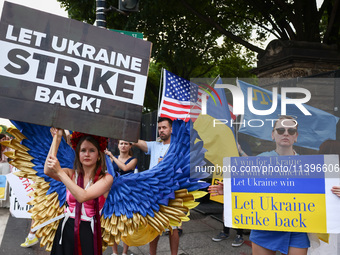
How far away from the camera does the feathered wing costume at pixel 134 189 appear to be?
122 inches

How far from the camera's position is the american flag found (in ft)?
24.5

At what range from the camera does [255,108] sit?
181 inches

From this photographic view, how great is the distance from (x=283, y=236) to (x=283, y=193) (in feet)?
1.18

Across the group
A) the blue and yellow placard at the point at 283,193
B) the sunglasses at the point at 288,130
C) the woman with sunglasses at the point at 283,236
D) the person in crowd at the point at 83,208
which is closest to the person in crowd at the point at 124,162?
the person in crowd at the point at 83,208

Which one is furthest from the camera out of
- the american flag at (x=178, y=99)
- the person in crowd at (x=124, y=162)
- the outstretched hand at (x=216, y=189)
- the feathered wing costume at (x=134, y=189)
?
the american flag at (x=178, y=99)

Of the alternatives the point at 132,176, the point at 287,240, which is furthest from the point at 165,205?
the point at 287,240

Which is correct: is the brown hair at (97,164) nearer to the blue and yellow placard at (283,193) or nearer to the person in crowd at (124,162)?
the blue and yellow placard at (283,193)

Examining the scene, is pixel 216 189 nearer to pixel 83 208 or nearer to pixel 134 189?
pixel 134 189

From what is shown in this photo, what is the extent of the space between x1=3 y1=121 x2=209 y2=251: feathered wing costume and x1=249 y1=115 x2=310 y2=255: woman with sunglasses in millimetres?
653

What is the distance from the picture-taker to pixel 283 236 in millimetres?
3045

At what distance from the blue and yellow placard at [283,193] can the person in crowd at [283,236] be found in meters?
0.10

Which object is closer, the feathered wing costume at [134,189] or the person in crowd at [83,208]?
the person in crowd at [83,208]

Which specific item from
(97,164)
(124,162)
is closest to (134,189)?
(97,164)

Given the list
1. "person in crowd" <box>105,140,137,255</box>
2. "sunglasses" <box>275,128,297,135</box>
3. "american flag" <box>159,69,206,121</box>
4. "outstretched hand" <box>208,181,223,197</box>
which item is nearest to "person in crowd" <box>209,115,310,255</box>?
"sunglasses" <box>275,128,297,135</box>
